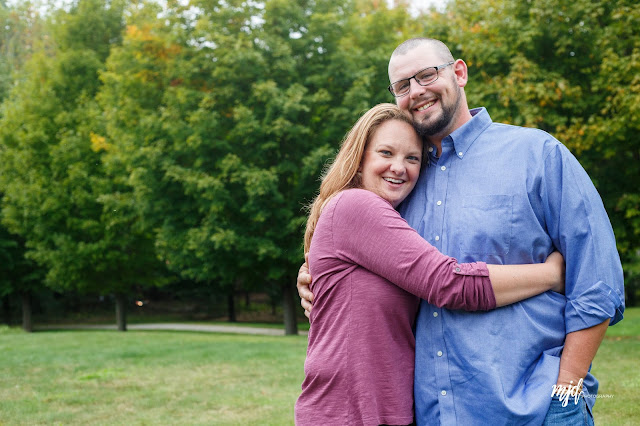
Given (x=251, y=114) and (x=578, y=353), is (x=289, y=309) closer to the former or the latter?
(x=251, y=114)

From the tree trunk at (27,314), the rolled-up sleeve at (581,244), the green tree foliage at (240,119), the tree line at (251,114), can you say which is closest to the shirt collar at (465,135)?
the rolled-up sleeve at (581,244)

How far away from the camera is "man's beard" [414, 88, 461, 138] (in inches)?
107

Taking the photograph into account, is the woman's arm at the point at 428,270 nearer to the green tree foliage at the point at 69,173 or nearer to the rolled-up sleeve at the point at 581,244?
the rolled-up sleeve at the point at 581,244

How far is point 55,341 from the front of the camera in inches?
743

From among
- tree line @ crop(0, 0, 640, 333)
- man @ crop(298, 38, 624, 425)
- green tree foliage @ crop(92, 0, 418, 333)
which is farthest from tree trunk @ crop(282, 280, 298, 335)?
man @ crop(298, 38, 624, 425)

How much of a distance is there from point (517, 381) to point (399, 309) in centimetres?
52

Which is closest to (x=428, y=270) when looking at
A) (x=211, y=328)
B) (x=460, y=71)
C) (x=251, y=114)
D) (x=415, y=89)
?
(x=415, y=89)

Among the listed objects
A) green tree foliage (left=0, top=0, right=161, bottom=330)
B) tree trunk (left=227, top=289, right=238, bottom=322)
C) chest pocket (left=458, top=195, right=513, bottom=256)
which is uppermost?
green tree foliage (left=0, top=0, right=161, bottom=330)

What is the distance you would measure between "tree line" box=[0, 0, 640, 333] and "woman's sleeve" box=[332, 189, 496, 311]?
11.3 m

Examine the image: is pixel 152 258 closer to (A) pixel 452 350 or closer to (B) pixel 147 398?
(B) pixel 147 398

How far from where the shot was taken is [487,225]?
8.05ft

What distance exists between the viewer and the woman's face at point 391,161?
2.71m

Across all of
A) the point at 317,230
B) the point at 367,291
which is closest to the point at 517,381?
the point at 367,291

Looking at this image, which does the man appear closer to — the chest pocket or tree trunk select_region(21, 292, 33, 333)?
the chest pocket
